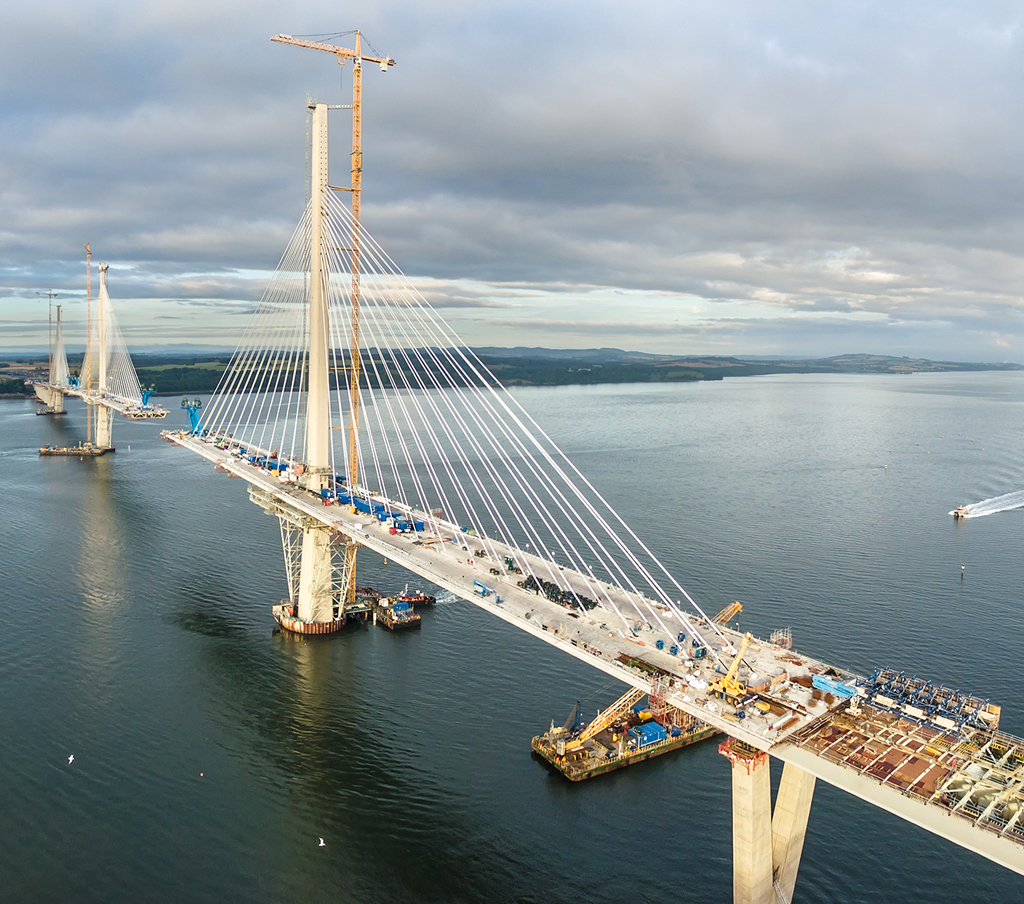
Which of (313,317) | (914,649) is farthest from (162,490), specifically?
(914,649)

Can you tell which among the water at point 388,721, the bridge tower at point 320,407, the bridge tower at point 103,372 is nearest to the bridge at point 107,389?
the bridge tower at point 103,372

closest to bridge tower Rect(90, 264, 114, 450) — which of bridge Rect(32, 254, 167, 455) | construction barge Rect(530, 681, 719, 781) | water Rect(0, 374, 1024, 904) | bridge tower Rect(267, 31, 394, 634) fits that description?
bridge Rect(32, 254, 167, 455)

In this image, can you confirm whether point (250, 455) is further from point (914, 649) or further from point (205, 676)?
point (914, 649)

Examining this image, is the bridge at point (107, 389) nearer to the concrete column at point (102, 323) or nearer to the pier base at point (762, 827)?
the concrete column at point (102, 323)

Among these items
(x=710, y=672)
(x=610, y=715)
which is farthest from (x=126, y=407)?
(x=710, y=672)

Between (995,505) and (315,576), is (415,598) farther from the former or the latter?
(995,505)

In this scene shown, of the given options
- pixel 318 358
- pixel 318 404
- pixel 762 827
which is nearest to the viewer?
pixel 762 827
